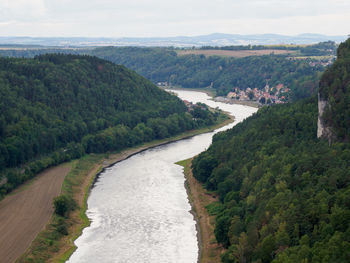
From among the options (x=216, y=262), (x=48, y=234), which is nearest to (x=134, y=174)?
(x=48, y=234)

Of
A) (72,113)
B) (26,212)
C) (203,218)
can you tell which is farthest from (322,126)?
(72,113)

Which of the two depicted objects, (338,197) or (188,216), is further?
(188,216)

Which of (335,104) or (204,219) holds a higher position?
(335,104)

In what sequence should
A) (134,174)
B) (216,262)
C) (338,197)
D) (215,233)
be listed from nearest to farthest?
(338,197), (216,262), (215,233), (134,174)

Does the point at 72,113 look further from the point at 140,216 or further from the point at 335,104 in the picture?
the point at 335,104

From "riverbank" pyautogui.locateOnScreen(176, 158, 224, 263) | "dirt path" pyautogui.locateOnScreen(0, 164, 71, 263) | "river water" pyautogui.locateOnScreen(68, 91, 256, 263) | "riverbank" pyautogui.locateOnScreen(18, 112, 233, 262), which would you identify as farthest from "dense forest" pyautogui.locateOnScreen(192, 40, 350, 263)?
"dirt path" pyautogui.locateOnScreen(0, 164, 71, 263)

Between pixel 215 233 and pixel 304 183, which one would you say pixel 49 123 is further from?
pixel 304 183

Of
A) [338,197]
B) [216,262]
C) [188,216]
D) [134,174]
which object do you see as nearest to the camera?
[338,197]
